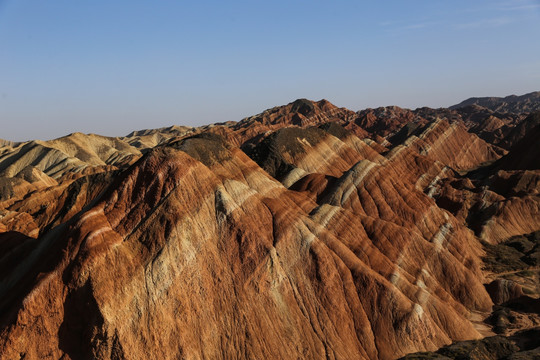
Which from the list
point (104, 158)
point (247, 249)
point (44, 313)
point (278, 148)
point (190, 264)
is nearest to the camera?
point (44, 313)

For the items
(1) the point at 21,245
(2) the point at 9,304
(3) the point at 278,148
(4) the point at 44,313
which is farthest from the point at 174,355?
(3) the point at 278,148

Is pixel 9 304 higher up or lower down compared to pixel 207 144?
lower down

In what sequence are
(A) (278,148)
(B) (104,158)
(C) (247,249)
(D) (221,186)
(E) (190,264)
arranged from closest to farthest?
(E) (190,264)
(C) (247,249)
(D) (221,186)
(A) (278,148)
(B) (104,158)

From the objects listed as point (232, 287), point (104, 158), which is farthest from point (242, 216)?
point (104, 158)

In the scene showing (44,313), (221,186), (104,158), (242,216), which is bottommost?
(104,158)

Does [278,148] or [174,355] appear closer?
[174,355]

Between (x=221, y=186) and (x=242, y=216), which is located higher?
(x=221, y=186)

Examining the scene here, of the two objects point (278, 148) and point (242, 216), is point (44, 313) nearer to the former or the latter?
point (242, 216)

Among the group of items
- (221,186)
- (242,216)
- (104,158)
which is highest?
(221,186)

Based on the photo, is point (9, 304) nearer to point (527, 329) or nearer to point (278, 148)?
point (527, 329)
